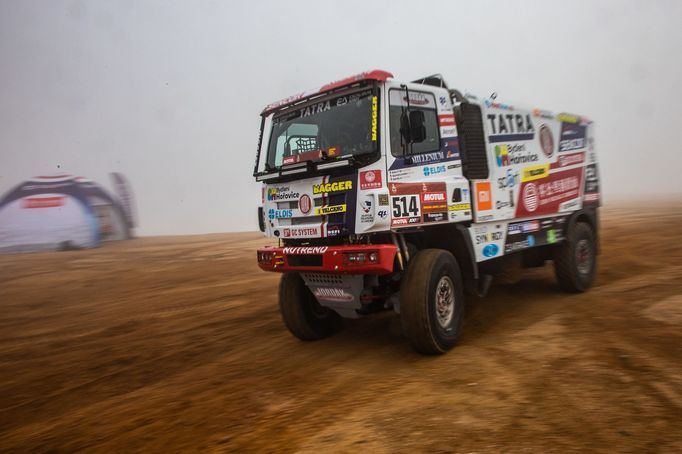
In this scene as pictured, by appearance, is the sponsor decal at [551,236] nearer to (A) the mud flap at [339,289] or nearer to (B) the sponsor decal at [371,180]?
(A) the mud flap at [339,289]

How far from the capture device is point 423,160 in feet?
17.0

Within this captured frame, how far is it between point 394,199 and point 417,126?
33.5 inches

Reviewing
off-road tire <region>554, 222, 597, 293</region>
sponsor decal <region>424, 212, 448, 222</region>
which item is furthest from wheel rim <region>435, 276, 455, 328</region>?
off-road tire <region>554, 222, 597, 293</region>

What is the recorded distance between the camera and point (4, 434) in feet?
13.1

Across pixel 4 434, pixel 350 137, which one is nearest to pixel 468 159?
pixel 350 137

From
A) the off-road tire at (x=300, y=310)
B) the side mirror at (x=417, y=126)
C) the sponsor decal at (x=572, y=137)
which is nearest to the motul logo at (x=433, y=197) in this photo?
the side mirror at (x=417, y=126)

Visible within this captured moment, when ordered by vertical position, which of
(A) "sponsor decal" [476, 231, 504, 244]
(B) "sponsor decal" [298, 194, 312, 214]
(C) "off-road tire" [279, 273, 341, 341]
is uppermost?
(B) "sponsor decal" [298, 194, 312, 214]

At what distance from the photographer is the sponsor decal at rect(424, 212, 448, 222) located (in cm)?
513

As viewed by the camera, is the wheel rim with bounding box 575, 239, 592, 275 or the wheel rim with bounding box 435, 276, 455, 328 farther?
the wheel rim with bounding box 575, 239, 592, 275

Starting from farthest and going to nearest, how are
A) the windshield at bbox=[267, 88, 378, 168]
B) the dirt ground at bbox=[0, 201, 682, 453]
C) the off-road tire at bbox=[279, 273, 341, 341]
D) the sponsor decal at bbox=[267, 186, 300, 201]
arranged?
1. the off-road tire at bbox=[279, 273, 341, 341]
2. the sponsor decal at bbox=[267, 186, 300, 201]
3. the windshield at bbox=[267, 88, 378, 168]
4. the dirt ground at bbox=[0, 201, 682, 453]

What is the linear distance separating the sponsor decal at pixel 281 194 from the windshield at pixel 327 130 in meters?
0.31

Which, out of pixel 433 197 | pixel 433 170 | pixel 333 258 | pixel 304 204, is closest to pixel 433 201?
pixel 433 197

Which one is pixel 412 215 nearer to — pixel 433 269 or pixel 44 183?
pixel 433 269

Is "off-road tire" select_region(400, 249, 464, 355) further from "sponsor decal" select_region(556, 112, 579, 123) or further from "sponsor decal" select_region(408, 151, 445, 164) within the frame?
"sponsor decal" select_region(556, 112, 579, 123)
